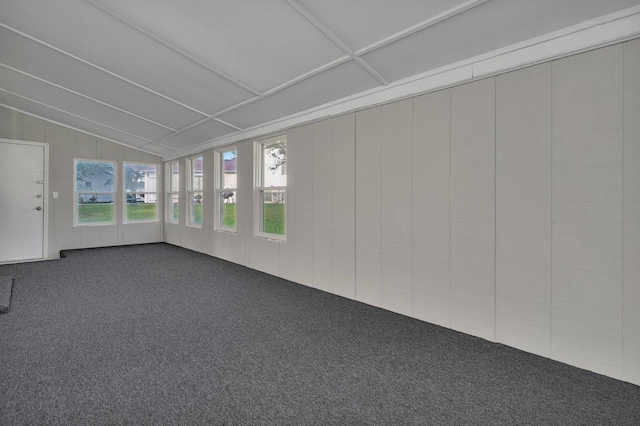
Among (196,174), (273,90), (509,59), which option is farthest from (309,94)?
(196,174)

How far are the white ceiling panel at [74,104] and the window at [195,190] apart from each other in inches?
38.2

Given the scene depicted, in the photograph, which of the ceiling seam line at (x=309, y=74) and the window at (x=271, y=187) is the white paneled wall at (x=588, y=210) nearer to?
the ceiling seam line at (x=309, y=74)

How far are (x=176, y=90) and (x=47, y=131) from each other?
14.2ft

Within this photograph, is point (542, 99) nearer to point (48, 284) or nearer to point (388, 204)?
point (388, 204)

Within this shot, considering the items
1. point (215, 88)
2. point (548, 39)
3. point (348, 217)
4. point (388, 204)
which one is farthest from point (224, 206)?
point (548, 39)

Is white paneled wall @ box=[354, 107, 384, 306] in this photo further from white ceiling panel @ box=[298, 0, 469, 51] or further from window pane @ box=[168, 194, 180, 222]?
window pane @ box=[168, 194, 180, 222]

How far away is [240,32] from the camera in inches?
102

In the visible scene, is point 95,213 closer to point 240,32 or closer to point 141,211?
point 141,211

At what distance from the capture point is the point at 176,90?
12.8ft

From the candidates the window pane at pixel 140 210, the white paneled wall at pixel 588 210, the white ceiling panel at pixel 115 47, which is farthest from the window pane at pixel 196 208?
the white paneled wall at pixel 588 210

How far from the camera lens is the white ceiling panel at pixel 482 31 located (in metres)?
1.90

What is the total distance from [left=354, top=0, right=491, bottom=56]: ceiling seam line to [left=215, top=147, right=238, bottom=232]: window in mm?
3517

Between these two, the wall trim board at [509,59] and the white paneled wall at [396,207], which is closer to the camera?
the wall trim board at [509,59]

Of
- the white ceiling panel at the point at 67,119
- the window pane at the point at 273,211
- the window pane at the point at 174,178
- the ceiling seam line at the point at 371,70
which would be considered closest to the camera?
the ceiling seam line at the point at 371,70
